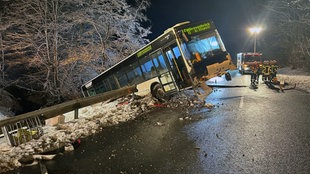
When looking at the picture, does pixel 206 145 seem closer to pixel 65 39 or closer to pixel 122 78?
pixel 122 78

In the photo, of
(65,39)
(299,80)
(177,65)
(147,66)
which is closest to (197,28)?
(177,65)

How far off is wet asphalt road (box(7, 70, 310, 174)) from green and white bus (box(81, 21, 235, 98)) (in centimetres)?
260

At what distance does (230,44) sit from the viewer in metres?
67.4

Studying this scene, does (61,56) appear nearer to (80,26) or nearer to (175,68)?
(80,26)

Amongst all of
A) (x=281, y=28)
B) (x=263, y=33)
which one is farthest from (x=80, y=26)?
(x=263, y=33)

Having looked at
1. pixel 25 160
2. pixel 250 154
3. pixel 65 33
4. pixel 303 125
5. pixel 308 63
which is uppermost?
pixel 65 33

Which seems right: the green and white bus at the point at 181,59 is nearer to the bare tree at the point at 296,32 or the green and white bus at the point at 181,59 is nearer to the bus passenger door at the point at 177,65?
the bus passenger door at the point at 177,65

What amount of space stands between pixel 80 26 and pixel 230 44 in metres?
56.0

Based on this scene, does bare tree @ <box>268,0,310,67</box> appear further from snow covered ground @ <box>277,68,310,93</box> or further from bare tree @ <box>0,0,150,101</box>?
bare tree @ <box>0,0,150,101</box>

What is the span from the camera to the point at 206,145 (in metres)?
5.47

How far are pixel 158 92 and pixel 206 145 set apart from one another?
713 cm

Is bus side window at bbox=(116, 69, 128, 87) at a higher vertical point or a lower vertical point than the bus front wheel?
higher

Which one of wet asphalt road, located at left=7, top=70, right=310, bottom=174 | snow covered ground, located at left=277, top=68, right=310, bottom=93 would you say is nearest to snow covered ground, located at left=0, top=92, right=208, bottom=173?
wet asphalt road, located at left=7, top=70, right=310, bottom=174

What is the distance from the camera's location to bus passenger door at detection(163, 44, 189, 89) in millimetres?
10531
